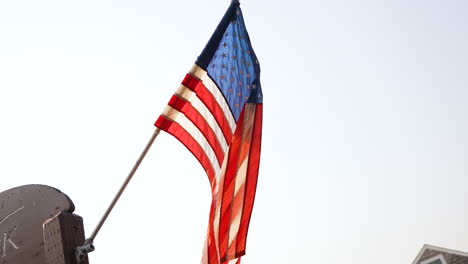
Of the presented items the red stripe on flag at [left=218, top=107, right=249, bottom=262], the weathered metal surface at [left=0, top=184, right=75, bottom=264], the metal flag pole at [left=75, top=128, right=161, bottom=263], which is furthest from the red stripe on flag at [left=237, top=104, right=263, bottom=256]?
Result: the weathered metal surface at [left=0, top=184, right=75, bottom=264]

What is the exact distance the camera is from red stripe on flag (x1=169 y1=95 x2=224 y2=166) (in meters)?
4.40

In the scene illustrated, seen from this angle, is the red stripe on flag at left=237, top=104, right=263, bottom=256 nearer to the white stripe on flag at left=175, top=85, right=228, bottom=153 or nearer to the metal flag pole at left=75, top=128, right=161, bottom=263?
the white stripe on flag at left=175, top=85, right=228, bottom=153

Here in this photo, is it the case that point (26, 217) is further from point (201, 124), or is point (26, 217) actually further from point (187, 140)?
point (201, 124)

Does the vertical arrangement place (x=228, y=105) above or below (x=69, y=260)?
above

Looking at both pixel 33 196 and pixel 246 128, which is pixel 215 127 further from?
pixel 33 196

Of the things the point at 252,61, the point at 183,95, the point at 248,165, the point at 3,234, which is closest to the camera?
the point at 3,234

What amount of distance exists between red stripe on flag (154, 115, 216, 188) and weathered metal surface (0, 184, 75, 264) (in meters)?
1.58

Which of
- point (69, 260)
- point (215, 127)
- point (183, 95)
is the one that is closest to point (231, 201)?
point (215, 127)

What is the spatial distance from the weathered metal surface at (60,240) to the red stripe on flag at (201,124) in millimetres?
1919

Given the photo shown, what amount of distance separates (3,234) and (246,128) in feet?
8.85

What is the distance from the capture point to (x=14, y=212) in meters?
2.53

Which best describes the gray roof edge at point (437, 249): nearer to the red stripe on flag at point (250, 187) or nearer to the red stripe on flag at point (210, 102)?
the red stripe on flag at point (250, 187)

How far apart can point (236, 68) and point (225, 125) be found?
549 millimetres

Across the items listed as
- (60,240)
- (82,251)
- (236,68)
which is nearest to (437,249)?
(236,68)
